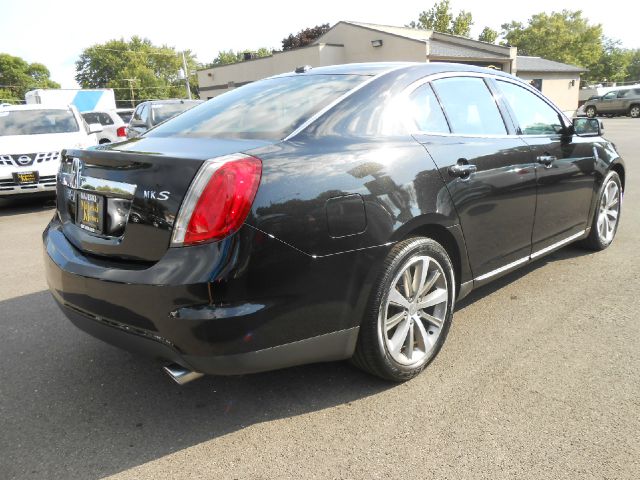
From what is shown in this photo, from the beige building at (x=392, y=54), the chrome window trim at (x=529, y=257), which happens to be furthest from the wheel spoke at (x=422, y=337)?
the beige building at (x=392, y=54)

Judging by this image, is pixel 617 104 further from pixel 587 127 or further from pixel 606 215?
pixel 587 127

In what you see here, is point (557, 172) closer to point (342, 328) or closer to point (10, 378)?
point (342, 328)

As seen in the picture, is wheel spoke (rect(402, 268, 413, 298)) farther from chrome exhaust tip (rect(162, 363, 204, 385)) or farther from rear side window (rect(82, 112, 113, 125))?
rear side window (rect(82, 112, 113, 125))

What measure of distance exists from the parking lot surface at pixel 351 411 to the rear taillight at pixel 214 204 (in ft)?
→ 3.13

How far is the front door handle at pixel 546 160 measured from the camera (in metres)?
3.56

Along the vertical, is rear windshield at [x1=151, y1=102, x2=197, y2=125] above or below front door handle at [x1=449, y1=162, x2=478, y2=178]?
above

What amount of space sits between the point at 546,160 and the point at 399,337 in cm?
185

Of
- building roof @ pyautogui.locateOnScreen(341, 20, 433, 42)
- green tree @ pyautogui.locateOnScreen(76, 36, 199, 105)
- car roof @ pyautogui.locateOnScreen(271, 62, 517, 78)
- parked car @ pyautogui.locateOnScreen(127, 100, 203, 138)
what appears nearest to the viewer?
car roof @ pyautogui.locateOnScreen(271, 62, 517, 78)

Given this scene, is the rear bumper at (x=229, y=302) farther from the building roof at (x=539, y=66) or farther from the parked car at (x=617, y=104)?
the building roof at (x=539, y=66)

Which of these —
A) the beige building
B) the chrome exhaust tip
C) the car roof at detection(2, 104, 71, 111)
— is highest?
the beige building

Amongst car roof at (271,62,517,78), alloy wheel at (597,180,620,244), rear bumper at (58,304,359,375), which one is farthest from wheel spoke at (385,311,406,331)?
alloy wheel at (597,180,620,244)

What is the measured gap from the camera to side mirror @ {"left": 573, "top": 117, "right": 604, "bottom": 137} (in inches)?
163

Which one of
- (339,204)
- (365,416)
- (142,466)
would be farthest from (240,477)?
(339,204)

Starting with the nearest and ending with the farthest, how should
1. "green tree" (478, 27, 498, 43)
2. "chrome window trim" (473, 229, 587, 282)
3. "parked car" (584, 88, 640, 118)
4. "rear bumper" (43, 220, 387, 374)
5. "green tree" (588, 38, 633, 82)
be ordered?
"rear bumper" (43, 220, 387, 374)
"chrome window trim" (473, 229, 587, 282)
"parked car" (584, 88, 640, 118)
"green tree" (478, 27, 498, 43)
"green tree" (588, 38, 633, 82)
